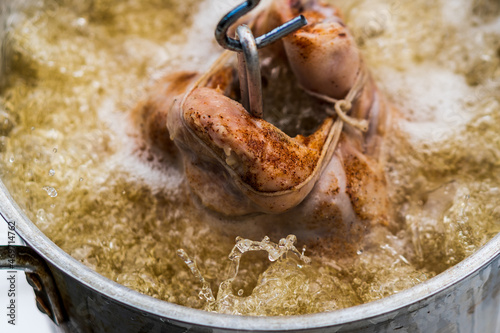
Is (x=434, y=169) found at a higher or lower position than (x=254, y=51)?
lower

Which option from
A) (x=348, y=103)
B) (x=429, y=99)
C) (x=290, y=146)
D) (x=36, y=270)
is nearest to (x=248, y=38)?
(x=290, y=146)

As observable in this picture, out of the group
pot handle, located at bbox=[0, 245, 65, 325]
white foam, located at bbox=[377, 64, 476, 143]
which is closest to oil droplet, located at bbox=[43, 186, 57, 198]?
pot handle, located at bbox=[0, 245, 65, 325]

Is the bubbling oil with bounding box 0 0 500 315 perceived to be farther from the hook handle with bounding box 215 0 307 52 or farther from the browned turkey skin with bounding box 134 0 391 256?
the hook handle with bounding box 215 0 307 52

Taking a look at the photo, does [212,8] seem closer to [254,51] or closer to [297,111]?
[297,111]

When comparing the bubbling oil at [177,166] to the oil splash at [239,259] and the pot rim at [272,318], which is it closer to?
the oil splash at [239,259]

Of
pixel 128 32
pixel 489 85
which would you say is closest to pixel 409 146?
pixel 489 85

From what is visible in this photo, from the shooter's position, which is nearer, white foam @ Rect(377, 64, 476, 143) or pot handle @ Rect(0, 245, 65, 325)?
pot handle @ Rect(0, 245, 65, 325)
